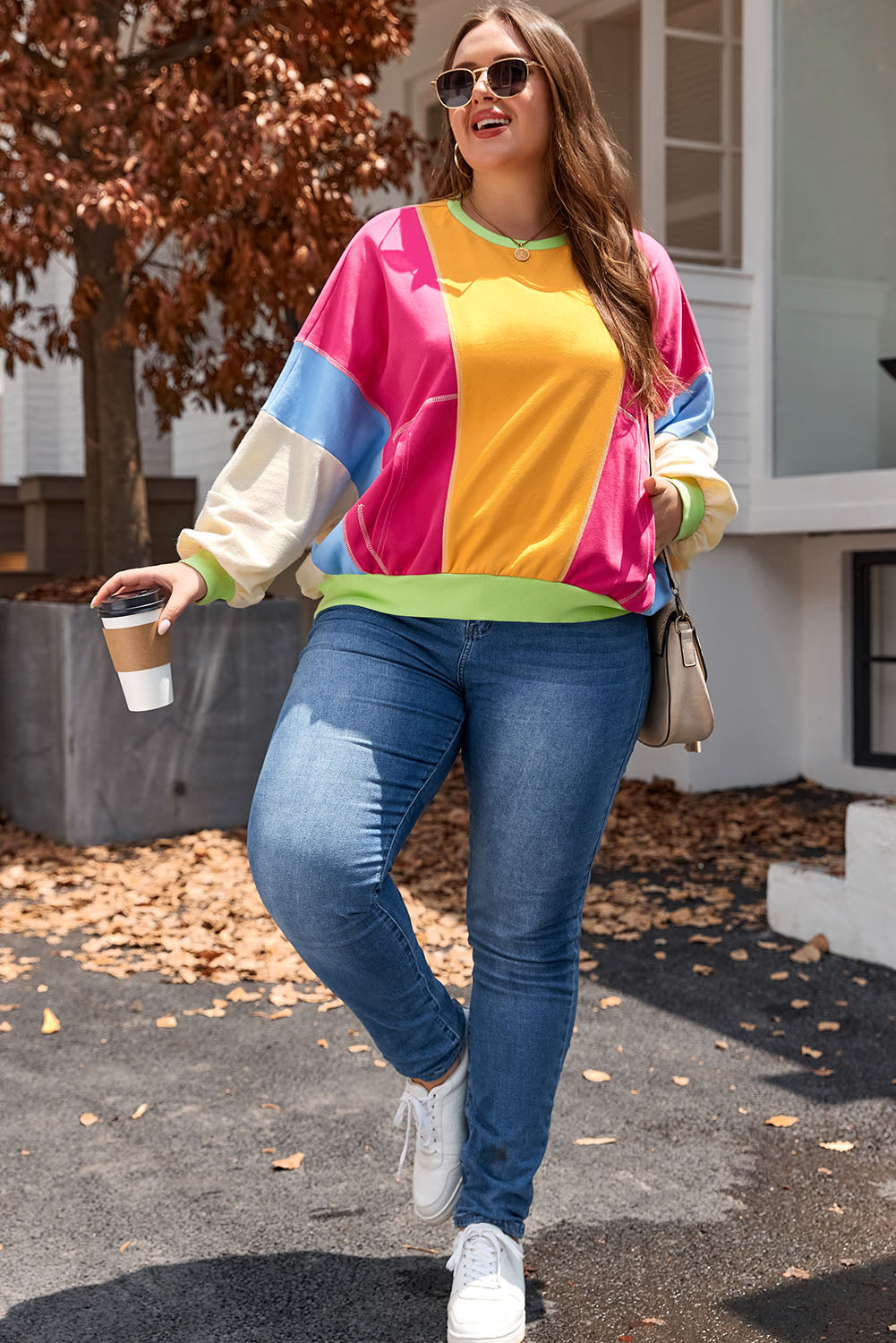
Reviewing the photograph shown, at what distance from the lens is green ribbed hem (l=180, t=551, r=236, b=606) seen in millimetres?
2139

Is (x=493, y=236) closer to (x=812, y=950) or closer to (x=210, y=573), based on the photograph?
(x=210, y=573)

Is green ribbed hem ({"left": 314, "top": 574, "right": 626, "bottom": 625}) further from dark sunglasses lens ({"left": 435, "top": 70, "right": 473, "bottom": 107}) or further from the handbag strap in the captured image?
dark sunglasses lens ({"left": 435, "top": 70, "right": 473, "bottom": 107})

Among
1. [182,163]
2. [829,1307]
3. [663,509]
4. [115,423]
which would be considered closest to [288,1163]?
[829,1307]

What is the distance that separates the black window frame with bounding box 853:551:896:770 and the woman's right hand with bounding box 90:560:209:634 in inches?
236

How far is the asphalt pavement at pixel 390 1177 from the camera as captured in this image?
2.38 metres

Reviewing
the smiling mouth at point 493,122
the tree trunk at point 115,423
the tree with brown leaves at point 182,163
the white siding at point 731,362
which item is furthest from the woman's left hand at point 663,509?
the white siding at point 731,362

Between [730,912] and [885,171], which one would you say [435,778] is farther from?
[885,171]

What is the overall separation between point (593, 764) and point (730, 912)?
322cm

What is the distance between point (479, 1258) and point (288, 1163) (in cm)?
91

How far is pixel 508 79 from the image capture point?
210 centimetres

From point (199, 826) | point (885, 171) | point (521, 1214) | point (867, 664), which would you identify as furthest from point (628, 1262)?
point (885, 171)

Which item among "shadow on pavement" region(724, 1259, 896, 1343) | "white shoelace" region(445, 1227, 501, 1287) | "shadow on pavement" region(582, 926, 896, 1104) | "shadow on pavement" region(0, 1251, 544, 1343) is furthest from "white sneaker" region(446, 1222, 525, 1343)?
"shadow on pavement" region(582, 926, 896, 1104)

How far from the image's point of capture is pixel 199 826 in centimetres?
650

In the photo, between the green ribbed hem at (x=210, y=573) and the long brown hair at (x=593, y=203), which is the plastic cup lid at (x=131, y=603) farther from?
the long brown hair at (x=593, y=203)
